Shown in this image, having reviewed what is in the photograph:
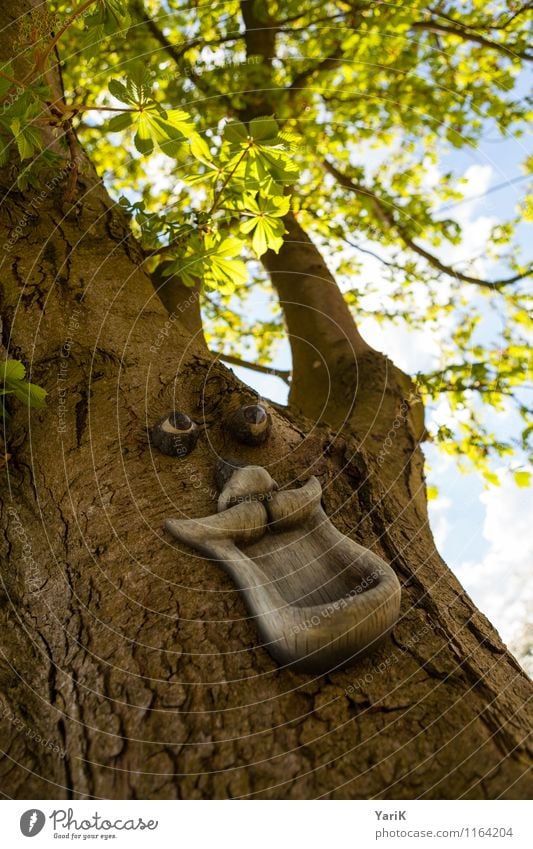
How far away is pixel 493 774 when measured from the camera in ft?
2.96

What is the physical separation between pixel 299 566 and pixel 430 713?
37cm

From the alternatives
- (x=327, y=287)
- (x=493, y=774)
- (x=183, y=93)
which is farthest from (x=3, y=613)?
(x=183, y=93)

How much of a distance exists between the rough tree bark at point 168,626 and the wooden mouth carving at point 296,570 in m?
0.05

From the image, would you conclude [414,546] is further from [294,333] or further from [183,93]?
[183,93]

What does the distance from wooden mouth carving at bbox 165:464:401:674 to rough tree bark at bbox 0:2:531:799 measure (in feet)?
0.15

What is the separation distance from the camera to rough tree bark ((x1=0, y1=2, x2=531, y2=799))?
934 mm

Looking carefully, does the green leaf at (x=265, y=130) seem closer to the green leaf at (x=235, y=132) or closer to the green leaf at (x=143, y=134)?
the green leaf at (x=235, y=132)

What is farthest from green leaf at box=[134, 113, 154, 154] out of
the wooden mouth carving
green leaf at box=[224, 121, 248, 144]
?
the wooden mouth carving
